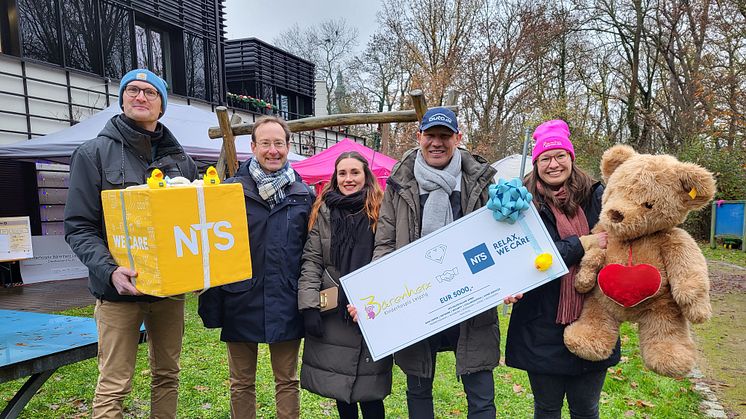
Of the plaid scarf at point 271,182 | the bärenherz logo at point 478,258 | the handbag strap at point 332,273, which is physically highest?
the plaid scarf at point 271,182

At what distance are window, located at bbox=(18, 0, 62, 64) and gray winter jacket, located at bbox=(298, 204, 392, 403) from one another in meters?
9.99

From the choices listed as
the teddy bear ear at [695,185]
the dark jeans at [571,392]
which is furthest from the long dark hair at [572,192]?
the dark jeans at [571,392]

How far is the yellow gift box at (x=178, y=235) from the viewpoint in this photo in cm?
199

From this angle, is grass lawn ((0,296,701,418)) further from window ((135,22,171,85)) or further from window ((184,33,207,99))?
window ((184,33,207,99))

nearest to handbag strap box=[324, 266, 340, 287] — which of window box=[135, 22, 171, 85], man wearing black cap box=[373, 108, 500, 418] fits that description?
man wearing black cap box=[373, 108, 500, 418]

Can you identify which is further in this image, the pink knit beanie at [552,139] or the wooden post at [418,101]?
the wooden post at [418,101]

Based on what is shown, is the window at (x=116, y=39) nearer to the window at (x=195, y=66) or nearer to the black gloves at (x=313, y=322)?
the window at (x=195, y=66)

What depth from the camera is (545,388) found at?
7.73ft

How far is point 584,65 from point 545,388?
2179 cm

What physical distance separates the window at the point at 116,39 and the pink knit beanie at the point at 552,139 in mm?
11433

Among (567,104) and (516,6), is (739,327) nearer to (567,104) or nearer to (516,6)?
(567,104)

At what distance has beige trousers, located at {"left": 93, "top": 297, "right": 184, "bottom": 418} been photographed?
7.86 ft

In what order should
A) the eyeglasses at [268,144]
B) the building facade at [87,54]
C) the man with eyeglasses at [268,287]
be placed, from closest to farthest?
the man with eyeglasses at [268,287] < the eyeglasses at [268,144] < the building facade at [87,54]

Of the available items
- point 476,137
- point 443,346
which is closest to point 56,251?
point 443,346
